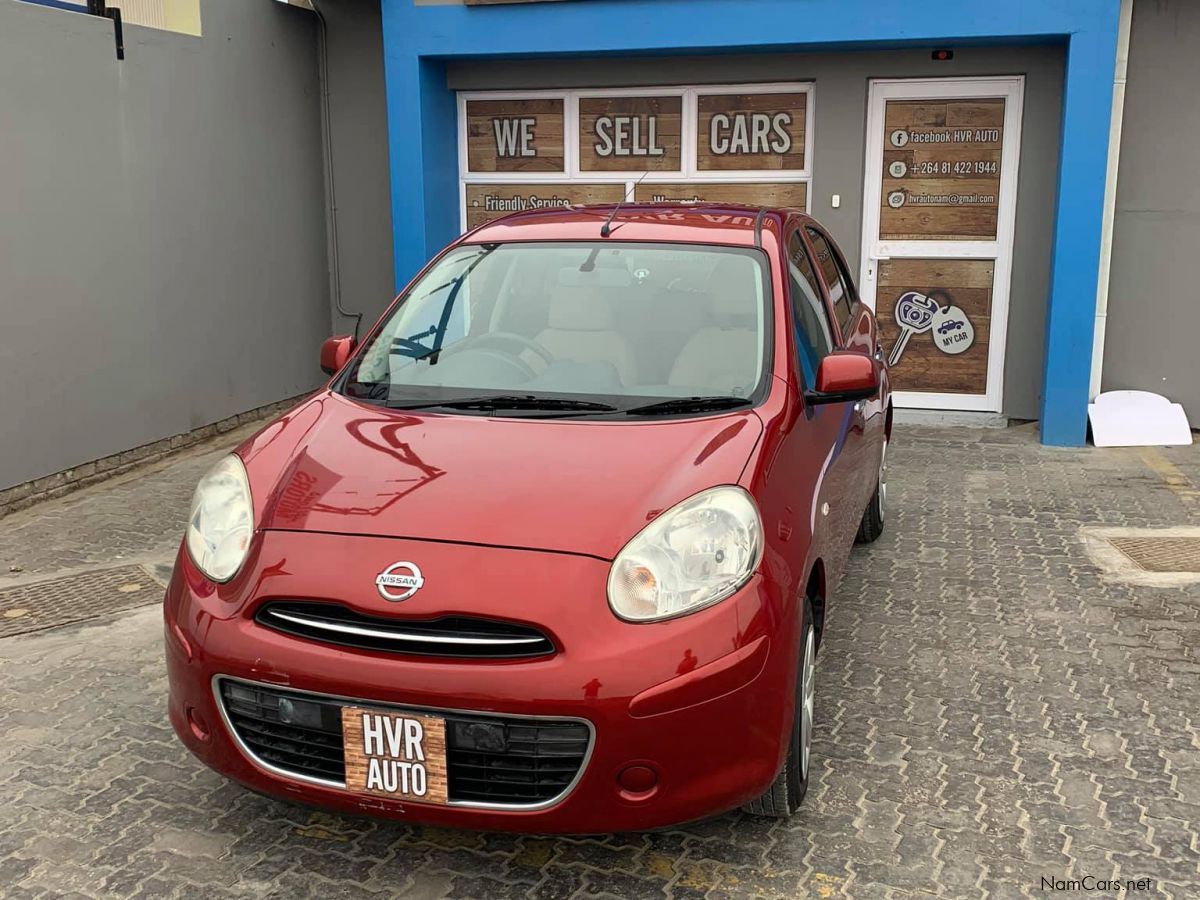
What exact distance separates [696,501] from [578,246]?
1.55 m

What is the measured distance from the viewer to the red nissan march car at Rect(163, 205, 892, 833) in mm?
2594

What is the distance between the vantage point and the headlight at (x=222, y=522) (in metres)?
2.94

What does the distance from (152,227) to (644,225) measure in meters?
4.83

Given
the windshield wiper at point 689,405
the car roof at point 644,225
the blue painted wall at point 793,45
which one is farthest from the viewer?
the blue painted wall at point 793,45

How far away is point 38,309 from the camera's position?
665 centimetres

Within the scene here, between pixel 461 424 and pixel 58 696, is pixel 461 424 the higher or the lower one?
the higher one

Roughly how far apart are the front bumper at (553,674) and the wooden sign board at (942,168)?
6481mm

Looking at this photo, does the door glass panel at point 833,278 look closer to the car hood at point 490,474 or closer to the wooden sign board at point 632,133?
the car hood at point 490,474

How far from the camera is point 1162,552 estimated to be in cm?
567

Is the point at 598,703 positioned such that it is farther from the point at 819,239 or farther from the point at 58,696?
the point at 819,239

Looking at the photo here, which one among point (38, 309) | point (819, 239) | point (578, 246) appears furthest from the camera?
point (38, 309)

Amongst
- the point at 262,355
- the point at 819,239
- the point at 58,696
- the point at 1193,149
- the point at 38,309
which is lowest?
the point at 58,696

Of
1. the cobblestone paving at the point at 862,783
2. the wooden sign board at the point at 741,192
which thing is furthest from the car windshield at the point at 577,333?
the wooden sign board at the point at 741,192

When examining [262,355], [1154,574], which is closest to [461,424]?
[1154,574]
